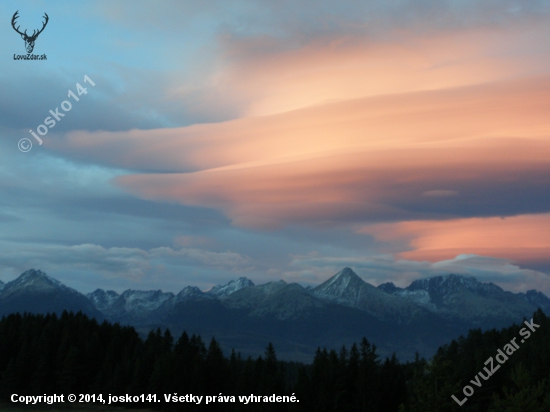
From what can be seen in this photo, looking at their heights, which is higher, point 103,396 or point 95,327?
point 95,327

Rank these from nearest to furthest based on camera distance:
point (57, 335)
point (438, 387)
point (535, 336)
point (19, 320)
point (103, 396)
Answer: point (438, 387)
point (103, 396)
point (57, 335)
point (19, 320)
point (535, 336)

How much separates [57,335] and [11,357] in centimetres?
1539

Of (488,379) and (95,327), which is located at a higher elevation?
(95,327)

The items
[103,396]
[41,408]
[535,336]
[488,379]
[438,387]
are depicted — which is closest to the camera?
[438,387]

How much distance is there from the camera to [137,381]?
146250 millimetres

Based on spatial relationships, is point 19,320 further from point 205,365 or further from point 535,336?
point 535,336

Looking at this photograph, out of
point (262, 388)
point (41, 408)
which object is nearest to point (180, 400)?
point (262, 388)

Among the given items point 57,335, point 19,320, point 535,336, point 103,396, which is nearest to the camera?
point 103,396

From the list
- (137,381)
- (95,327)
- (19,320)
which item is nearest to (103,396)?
(137,381)

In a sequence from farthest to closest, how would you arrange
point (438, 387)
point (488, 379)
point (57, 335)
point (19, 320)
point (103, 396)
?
point (19, 320), point (57, 335), point (103, 396), point (488, 379), point (438, 387)

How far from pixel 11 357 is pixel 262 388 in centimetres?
6945

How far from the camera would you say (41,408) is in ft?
458

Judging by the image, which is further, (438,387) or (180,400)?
(180,400)

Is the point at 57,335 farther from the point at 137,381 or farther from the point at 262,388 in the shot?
the point at 262,388
